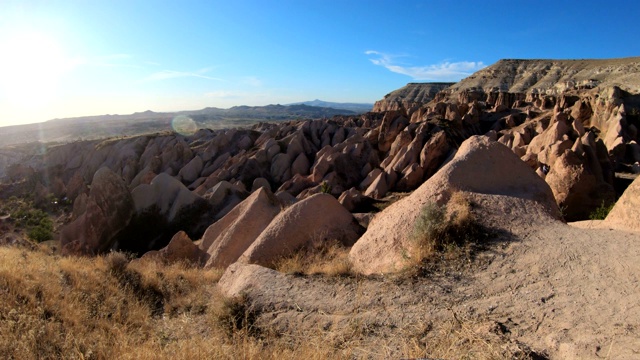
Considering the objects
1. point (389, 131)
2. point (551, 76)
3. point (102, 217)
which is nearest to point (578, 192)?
point (102, 217)

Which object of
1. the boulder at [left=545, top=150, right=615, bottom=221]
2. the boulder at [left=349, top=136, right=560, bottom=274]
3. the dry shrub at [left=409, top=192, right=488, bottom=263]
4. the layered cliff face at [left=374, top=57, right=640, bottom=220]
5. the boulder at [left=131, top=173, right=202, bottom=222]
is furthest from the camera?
the boulder at [left=131, top=173, right=202, bottom=222]

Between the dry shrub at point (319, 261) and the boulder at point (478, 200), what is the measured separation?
432 mm

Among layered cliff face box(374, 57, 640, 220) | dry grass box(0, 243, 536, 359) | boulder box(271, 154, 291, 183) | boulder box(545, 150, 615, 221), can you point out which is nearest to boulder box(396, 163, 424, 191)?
layered cliff face box(374, 57, 640, 220)

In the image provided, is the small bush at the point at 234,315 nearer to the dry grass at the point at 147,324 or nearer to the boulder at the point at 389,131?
the dry grass at the point at 147,324

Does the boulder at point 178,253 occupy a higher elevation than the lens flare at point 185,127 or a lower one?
lower

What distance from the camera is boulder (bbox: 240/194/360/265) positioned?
9.43 metres

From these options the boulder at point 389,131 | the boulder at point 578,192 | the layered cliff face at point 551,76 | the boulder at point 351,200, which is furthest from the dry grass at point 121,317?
the layered cliff face at point 551,76

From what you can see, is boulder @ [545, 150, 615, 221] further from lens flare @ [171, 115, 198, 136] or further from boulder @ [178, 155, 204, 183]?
lens flare @ [171, 115, 198, 136]

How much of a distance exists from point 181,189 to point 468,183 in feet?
44.9

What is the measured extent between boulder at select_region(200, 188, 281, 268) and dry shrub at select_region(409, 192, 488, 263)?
21.2 ft

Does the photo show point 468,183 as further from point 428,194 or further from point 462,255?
point 462,255

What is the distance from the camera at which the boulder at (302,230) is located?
943 centimetres

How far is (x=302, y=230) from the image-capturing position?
9828 mm

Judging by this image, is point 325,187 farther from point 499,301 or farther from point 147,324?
point 499,301
